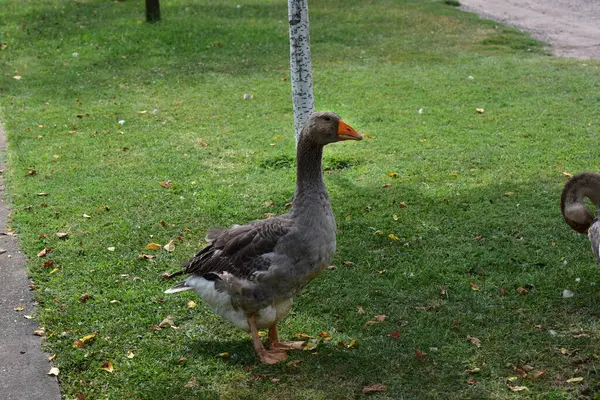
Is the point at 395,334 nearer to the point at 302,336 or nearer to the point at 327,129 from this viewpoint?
the point at 302,336

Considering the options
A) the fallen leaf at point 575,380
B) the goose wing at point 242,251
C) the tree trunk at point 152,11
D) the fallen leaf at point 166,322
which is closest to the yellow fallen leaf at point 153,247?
the fallen leaf at point 166,322

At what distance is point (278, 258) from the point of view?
17.7ft

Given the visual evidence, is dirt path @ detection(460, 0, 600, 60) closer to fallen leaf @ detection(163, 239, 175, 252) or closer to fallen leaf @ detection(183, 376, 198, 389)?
fallen leaf @ detection(163, 239, 175, 252)

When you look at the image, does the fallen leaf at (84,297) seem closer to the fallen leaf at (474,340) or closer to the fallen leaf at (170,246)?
the fallen leaf at (170,246)

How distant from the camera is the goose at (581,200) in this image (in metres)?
6.53

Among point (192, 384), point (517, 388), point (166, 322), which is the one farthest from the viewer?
point (166, 322)

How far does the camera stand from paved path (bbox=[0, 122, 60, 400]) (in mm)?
5262

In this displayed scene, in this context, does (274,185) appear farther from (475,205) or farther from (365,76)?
(365,76)

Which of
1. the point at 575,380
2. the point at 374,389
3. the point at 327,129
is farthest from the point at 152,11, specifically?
the point at 575,380

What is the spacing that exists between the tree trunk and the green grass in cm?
41

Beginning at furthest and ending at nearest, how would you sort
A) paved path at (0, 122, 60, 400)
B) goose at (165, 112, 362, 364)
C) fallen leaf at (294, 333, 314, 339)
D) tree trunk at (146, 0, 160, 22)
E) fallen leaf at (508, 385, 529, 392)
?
tree trunk at (146, 0, 160, 22), fallen leaf at (294, 333, 314, 339), goose at (165, 112, 362, 364), paved path at (0, 122, 60, 400), fallen leaf at (508, 385, 529, 392)

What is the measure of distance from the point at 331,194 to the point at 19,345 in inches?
167

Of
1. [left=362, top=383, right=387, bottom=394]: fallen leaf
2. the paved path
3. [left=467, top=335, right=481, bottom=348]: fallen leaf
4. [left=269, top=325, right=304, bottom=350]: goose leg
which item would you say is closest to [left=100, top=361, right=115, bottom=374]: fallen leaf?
the paved path

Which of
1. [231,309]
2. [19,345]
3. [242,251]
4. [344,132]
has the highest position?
[344,132]
